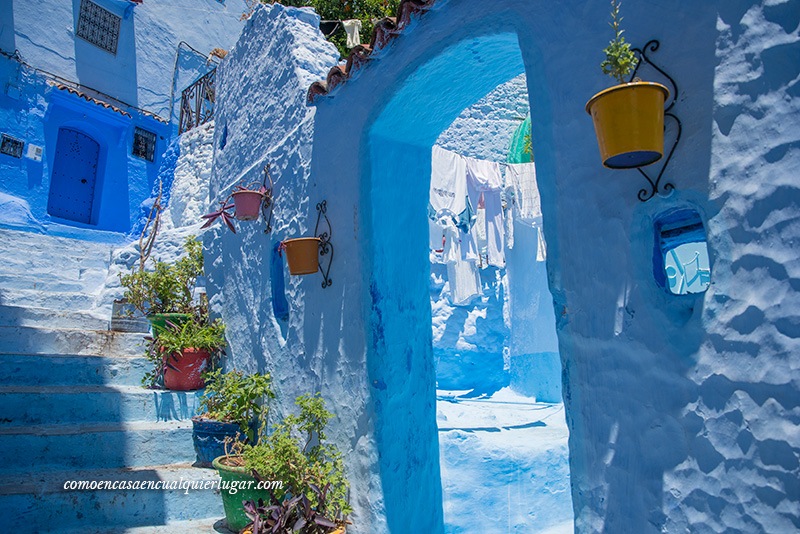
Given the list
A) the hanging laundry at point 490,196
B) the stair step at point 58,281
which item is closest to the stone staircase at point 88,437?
the stair step at point 58,281

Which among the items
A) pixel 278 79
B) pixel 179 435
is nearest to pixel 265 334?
pixel 179 435

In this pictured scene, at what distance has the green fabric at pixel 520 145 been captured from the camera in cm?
970

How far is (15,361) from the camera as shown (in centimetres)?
407

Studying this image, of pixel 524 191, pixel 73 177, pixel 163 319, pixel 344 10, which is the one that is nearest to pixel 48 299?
pixel 163 319

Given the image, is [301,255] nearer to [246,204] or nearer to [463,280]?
[246,204]

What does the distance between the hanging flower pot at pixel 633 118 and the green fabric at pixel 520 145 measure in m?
8.34

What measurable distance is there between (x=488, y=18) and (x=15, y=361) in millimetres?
4298

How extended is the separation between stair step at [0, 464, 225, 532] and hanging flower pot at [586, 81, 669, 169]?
334 centimetres

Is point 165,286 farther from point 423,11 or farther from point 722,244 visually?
point 722,244

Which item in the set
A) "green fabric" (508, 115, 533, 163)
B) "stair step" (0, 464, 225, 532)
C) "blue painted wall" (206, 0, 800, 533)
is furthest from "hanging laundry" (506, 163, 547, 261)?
"stair step" (0, 464, 225, 532)

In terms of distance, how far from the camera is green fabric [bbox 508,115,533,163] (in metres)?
9.70

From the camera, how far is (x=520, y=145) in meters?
9.84

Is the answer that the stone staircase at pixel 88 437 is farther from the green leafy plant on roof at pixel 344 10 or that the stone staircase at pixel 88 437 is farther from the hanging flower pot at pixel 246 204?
the green leafy plant on roof at pixel 344 10

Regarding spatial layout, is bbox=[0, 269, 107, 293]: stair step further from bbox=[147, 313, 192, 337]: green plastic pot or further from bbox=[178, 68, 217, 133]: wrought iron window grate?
bbox=[178, 68, 217, 133]: wrought iron window grate
